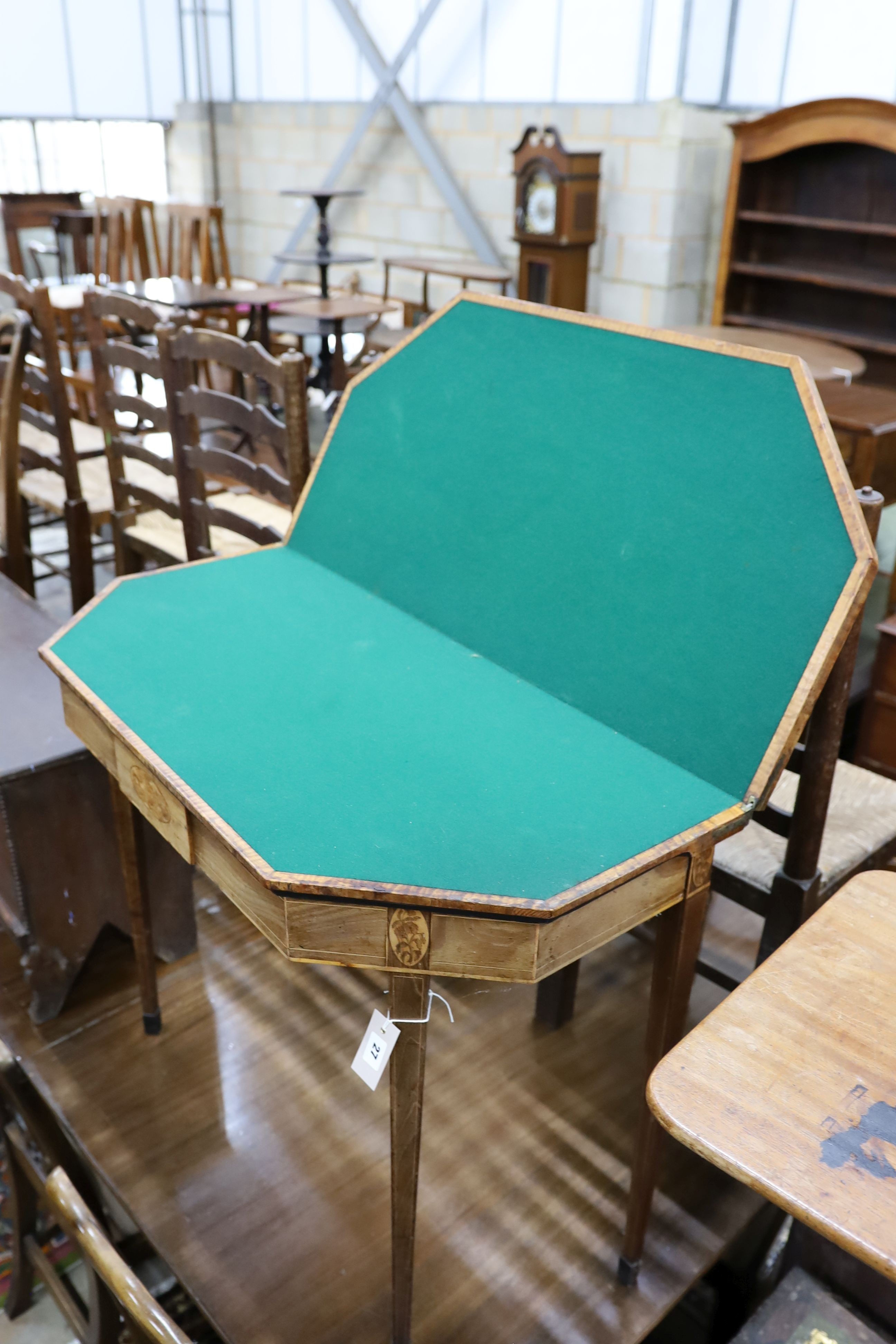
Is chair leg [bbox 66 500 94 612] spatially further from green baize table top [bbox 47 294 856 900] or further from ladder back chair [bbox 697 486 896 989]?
ladder back chair [bbox 697 486 896 989]

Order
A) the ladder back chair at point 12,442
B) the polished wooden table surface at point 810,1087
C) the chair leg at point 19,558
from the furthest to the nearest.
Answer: the chair leg at point 19,558 → the ladder back chair at point 12,442 → the polished wooden table surface at point 810,1087

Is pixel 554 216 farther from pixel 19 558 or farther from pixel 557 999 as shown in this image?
pixel 557 999

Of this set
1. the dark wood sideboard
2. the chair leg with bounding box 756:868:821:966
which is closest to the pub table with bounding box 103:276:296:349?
the dark wood sideboard

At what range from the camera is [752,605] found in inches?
43.8

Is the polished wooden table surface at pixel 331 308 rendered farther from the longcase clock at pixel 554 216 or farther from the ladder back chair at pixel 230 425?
the ladder back chair at pixel 230 425

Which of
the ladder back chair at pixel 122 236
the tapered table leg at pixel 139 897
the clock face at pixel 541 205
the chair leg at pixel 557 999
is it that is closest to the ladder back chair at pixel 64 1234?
the tapered table leg at pixel 139 897

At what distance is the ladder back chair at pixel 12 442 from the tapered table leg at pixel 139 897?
103 cm

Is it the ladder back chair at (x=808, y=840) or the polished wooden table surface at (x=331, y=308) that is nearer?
the ladder back chair at (x=808, y=840)

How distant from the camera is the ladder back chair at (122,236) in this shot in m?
5.51

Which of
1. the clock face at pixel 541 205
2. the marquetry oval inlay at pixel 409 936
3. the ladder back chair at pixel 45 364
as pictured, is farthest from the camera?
the clock face at pixel 541 205

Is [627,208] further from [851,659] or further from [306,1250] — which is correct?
[306,1250]

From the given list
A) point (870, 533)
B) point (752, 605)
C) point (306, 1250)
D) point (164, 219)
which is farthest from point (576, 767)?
point (164, 219)

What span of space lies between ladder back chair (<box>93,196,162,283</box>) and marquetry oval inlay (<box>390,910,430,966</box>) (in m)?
5.31

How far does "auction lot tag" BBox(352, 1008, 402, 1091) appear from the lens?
1.10m
